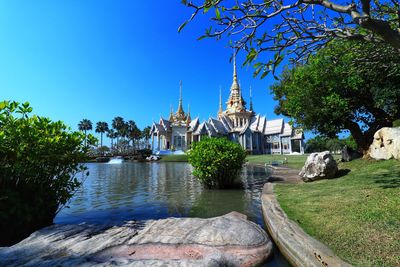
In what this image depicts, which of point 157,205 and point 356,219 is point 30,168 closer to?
point 157,205

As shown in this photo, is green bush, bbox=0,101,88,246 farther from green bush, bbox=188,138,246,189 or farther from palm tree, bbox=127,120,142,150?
palm tree, bbox=127,120,142,150

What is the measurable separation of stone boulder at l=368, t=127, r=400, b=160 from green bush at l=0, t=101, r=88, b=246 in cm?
1317

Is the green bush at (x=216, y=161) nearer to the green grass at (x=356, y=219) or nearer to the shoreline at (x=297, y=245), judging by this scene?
the green grass at (x=356, y=219)

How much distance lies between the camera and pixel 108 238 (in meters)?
4.18

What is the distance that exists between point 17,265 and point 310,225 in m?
4.83

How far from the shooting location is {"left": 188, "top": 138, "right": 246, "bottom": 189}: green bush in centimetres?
1112

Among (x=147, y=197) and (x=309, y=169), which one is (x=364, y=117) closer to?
(x=309, y=169)

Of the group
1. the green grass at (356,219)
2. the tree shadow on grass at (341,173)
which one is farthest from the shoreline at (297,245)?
the tree shadow on grass at (341,173)

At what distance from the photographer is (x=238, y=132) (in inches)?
2511

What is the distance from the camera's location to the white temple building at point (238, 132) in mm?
59969

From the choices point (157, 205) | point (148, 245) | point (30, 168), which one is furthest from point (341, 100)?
point (30, 168)

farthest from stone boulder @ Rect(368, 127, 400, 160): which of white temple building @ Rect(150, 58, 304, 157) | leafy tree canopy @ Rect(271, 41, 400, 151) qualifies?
white temple building @ Rect(150, 58, 304, 157)

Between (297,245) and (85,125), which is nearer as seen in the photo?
(297,245)

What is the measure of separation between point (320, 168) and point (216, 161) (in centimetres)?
471
